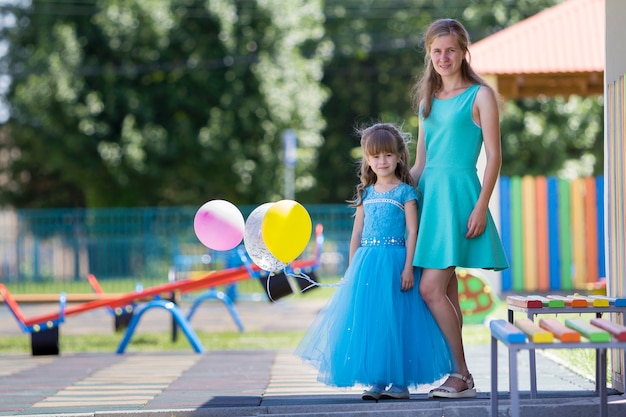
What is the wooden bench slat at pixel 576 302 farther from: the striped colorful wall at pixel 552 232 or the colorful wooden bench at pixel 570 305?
the striped colorful wall at pixel 552 232

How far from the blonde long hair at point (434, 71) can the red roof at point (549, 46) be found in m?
7.91

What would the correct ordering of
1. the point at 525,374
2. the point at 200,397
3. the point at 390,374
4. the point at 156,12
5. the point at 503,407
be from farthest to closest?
the point at 156,12, the point at 525,374, the point at 200,397, the point at 390,374, the point at 503,407

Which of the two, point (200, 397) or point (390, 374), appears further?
point (200, 397)

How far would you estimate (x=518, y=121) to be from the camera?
1043 inches

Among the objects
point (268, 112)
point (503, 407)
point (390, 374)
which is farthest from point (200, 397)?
point (268, 112)

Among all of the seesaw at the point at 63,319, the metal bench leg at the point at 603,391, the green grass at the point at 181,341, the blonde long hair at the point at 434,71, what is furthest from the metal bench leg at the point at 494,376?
the seesaw at the point at 63,319

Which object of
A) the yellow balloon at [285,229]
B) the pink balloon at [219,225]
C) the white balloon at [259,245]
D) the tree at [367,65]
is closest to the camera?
the yellow balloon at [285,229]

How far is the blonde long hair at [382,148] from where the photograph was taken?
511 centimetres

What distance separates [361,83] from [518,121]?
23.0 ft

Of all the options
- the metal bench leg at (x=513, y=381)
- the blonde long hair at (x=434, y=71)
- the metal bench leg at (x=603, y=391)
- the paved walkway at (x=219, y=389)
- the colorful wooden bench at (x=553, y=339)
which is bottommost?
the paved walkway at (x=219, y=389)

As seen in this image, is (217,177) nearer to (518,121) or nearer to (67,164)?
(67,164)

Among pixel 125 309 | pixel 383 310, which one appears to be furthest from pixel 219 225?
pixel 125 309

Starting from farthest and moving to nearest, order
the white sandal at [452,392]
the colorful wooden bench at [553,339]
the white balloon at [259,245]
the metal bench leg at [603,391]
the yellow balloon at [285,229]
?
1. the white balloon at [259,245]
2. the yellow balloon at [285,229]
3. the white sandal at [452,392]
4. the metal bench leg at [603,391]
5. the colorful wooden bench at [553,339]

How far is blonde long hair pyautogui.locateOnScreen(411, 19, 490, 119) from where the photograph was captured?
200 inches
